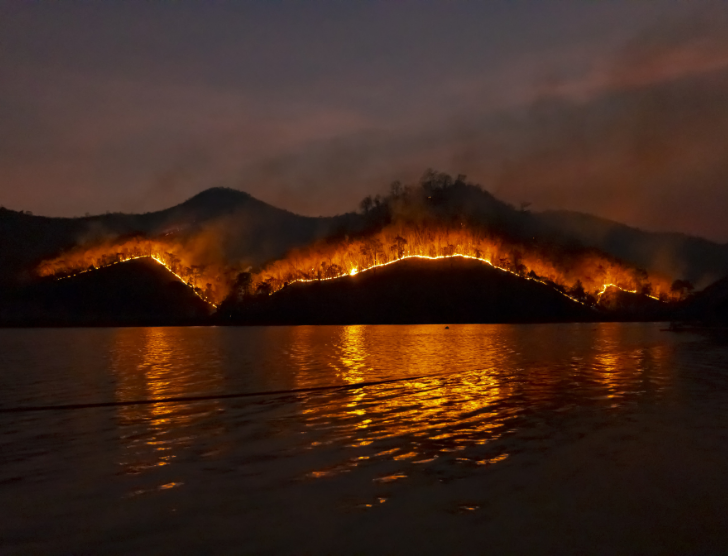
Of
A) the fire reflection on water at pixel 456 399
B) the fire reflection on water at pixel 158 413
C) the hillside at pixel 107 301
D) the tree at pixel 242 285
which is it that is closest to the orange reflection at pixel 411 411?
the fire reflection on water at pixel 456 399

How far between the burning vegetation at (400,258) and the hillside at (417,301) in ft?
18.8

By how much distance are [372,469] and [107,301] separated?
13059 cm

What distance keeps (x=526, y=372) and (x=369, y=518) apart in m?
17.0

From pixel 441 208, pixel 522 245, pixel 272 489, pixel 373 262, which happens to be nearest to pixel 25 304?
pixel 373 262

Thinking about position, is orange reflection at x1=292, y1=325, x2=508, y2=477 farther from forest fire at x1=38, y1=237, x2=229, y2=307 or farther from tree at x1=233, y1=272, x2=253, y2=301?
forest fire at x1=38, y1=237, x2=229, y2=307

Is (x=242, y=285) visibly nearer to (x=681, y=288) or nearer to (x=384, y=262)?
(x=384, y=262)

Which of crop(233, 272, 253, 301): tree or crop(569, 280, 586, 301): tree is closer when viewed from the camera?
crop(569, 280, 586, 301): tree

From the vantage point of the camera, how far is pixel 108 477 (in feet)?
29.3

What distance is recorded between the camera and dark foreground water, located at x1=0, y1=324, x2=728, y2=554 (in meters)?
6.67

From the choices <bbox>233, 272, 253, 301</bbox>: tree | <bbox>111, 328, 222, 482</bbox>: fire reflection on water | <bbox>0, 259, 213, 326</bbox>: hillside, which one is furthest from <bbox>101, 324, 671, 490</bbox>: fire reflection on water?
<bbox>233, 272, 253, 301</bbox>: tree

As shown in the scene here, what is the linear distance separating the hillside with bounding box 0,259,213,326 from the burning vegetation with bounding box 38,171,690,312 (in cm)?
556

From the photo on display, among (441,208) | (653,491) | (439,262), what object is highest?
(441,208)

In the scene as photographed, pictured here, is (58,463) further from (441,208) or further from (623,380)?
(441,208)

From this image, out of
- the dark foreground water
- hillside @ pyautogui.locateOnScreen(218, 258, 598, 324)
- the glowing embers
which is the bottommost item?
the dark foreground water
